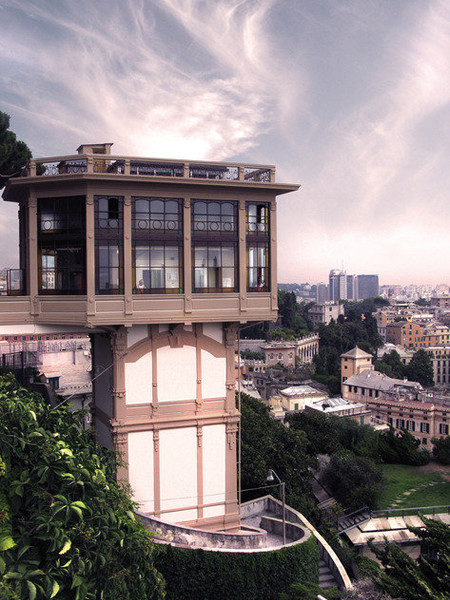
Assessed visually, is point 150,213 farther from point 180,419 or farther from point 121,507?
point 121,507

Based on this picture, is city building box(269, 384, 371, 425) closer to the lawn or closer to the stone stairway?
the lawn

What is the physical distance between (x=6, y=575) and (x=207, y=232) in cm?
1069

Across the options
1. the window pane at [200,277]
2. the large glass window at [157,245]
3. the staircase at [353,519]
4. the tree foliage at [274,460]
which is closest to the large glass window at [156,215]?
the large glass window at [157,245]

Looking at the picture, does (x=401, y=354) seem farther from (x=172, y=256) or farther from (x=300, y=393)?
(x=172, y=256)

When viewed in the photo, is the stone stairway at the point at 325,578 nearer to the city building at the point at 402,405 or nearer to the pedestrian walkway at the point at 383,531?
the pedestrian walkway at the point at 383,531

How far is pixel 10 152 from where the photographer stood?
842 inches

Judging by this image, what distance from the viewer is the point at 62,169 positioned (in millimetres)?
15984

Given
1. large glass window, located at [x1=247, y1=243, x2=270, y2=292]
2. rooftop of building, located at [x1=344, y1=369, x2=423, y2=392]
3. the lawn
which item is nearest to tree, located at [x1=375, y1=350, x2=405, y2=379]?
rooftop of building, located at [x1=344, y1=369, x2=423, y2=392]

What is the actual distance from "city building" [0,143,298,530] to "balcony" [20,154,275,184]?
0.04 meters

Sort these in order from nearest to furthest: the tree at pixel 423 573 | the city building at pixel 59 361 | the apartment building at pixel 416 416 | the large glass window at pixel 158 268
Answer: the tree at pixel 423 573, the large glass window at pixel 158 268, the city building at pixel 59 361, the apartment building at pixel 416 416

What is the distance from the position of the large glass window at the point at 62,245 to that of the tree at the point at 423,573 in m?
11.4

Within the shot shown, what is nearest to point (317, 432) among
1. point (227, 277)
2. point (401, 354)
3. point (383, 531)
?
point (383, 531)

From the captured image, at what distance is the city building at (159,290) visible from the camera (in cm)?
1564

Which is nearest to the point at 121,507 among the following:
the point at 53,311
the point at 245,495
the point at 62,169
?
the point at 53,311
